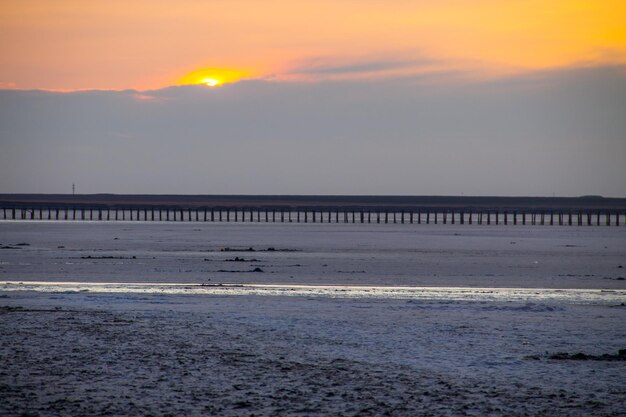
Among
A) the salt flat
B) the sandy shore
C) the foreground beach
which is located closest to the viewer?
the sandy shore

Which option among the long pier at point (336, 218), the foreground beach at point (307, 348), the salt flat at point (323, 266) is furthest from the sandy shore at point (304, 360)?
the long pier at point (336, 218)

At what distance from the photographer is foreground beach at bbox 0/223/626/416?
33.2 ft

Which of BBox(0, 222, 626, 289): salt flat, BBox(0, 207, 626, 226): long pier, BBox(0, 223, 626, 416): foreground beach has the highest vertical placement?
BBox(0, 223, 626, 416): foreground beach

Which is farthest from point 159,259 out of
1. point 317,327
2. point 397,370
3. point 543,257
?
point 397,370

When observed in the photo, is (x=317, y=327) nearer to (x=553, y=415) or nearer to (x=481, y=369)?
(x=481, y=369)

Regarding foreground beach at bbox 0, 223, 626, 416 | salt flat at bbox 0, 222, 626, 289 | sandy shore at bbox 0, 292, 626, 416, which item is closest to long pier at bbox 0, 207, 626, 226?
salt flat at bbox 0, 222, 626, 289

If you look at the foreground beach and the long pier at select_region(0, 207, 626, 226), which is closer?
the foreground beach

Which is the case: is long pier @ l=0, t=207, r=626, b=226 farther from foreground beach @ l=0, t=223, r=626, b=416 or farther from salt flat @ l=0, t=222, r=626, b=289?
foreground beach @ l=0, t=223, r=626, b=416

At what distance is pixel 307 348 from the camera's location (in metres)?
13.8

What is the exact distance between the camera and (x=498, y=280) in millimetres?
28094

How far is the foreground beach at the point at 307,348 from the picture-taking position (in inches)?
398

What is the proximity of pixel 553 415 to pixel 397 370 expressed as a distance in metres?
2.76

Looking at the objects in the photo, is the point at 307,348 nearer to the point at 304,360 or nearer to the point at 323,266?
the point at 304,360

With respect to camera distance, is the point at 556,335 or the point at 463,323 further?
the point at 463,323
